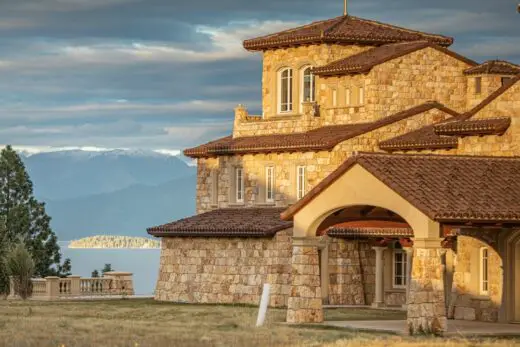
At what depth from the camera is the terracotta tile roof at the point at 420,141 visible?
6244 cm

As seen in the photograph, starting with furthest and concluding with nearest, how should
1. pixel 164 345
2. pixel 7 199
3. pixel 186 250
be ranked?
pixel 7 199 < pixel 186 250 < pixel 164 345

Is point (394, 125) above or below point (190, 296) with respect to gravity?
above

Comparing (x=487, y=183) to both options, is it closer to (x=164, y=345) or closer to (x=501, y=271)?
(x=501, y=271)

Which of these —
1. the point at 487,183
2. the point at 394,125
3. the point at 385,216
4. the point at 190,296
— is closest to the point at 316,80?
the point at 394,125

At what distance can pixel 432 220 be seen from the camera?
48.0 metres

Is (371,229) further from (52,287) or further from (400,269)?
(52,287)

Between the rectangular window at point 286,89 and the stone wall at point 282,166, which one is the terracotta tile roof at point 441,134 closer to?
the stone wall at point 282,166

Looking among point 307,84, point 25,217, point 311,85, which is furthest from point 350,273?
Result: point 25,217

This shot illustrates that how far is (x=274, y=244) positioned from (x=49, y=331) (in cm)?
1902

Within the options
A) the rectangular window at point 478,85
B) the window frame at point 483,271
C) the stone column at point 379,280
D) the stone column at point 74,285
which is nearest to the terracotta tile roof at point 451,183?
the window frame at point 483,271

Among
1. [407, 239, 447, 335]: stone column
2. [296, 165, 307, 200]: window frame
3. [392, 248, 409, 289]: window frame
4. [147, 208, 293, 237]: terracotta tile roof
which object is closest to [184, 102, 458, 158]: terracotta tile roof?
[296, 165, 307, 200]: window frame

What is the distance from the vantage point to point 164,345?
4303 cm

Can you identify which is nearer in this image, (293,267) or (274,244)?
(293,267)

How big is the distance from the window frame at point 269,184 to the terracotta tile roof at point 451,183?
18667mm
